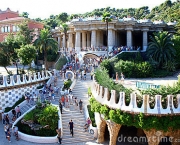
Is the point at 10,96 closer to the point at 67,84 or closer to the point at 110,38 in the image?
the point at 67,84

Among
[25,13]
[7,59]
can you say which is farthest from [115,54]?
[25,13]

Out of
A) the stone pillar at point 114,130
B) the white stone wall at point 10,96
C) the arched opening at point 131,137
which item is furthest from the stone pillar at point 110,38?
the stone pillar at point 114,130

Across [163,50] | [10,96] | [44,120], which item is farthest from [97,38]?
[44,120]

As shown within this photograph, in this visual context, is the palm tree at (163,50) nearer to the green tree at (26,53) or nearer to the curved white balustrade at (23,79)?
the curved white balustrade at (23,79)

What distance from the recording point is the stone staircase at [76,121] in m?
21.7

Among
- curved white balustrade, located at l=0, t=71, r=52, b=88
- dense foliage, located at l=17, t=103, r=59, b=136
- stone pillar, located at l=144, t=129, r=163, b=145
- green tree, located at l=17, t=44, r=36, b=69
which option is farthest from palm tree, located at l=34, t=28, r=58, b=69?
stone pillar, located at l=144, t=129, r=163, b=145

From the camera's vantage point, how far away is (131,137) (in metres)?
22.1

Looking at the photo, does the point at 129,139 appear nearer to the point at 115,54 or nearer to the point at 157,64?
the point at 157,64

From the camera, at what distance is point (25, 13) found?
7888 cm

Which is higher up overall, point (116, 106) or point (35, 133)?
point (116, 106)

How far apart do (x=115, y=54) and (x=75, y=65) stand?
6.83 meters

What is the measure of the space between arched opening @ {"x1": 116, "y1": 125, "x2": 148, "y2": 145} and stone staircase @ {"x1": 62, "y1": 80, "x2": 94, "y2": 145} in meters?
2.53

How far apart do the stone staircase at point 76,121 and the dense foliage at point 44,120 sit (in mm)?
1041

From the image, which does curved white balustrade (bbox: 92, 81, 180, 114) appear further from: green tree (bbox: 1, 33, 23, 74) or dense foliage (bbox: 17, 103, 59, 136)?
green tree (bbox: 1, 33, 23, 74)
